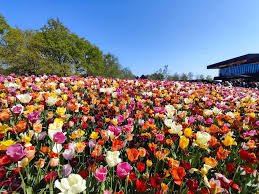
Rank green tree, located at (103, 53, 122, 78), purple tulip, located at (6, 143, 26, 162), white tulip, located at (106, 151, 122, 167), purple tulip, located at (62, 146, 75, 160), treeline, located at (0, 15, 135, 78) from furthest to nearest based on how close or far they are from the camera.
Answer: green tree, located at (103, 53, 122, 78) → treeline, located at (0, 15, 135, 78) → purple tulip, located at (62, 146, 75, 160) → white tulip, located at (106, 151, 122, 167) → purple tulip, located at (6, 143, 26, 162)

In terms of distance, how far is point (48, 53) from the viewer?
92.9 feet

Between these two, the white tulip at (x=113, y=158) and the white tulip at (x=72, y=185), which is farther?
the white tulip at (x=113, y=158)

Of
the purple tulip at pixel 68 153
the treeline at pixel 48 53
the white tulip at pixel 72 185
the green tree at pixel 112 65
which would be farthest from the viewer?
the green tree at pixel 112 65

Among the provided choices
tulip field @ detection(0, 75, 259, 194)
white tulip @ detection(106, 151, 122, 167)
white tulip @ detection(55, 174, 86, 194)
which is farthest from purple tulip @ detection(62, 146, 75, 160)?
white tulip @ detection(55, 174, 86, 194)

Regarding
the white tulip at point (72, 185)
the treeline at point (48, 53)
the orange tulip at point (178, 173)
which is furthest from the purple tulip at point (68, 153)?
the treeline at point (48, 53)

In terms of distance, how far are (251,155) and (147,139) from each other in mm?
1237

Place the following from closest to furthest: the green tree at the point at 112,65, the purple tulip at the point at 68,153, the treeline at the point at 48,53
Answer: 1. the purple tulip at the point at 68,153
2. the treeline at the point at 48,53
3. the green tree at the point at 112,65

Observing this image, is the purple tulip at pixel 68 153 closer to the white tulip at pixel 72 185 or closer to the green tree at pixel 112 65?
the white tulip at pixel 72 185

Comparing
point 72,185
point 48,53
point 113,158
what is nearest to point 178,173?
point 113,158

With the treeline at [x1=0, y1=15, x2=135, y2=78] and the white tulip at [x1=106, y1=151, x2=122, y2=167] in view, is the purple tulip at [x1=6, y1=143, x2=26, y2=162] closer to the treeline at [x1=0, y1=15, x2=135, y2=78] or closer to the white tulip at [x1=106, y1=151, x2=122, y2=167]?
the white tulip at [x1=106, y1=151, x2=122, y2=167]

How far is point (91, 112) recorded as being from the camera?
14.4 ft

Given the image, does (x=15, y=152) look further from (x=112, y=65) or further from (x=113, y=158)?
(x=112, y=65)

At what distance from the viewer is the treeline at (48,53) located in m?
18.1

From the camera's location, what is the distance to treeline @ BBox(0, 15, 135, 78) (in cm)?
1812
